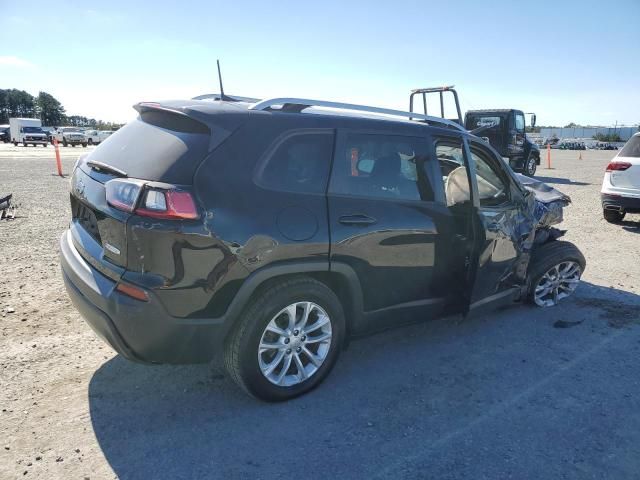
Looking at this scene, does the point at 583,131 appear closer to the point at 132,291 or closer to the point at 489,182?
the point at 489,182

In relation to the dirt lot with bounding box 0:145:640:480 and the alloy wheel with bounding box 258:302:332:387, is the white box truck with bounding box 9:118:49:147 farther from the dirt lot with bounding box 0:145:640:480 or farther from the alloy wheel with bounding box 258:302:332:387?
the alloy wheel with bounding box 258:302:332:387

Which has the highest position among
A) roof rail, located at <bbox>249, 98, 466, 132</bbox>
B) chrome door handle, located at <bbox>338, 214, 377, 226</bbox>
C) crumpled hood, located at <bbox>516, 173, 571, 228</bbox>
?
roof rail, located at <bbox>249, 98, 466, 132</bbox>

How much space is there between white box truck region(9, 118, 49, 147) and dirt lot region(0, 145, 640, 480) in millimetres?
45570

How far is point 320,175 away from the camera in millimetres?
3008

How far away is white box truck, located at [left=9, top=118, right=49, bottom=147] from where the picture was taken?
140ft

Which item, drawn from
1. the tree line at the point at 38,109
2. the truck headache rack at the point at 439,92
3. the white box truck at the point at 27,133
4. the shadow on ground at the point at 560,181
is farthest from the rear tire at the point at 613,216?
the tree line at the point at 38,109

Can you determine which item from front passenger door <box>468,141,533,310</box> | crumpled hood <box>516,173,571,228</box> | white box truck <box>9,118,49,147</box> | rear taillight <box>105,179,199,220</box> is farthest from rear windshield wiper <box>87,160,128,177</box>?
white box truck <box>9,118,49,147</box>

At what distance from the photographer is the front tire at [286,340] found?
9.22 feet

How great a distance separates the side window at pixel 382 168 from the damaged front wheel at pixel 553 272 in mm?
1784

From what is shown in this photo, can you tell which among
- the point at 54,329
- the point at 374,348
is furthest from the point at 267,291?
the point at 54,329

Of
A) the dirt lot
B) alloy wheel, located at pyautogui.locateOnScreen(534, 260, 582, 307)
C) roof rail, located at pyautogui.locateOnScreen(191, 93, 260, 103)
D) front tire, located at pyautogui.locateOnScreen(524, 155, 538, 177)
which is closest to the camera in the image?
the dirt lot

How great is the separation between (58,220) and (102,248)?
5.92m

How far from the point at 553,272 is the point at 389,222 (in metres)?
2.42

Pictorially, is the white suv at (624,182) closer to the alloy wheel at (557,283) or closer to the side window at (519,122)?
the alloy wheel at (557,283)
